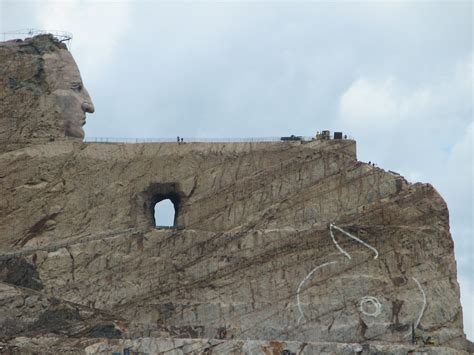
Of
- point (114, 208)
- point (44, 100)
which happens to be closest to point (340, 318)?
point (114, 208)

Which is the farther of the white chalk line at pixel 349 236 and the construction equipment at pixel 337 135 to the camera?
the construction equipment at pixel 337 135

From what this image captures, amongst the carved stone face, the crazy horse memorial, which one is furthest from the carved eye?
the crazy horse memorial

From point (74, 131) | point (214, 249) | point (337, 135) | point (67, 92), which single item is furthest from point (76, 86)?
point (337, 135)

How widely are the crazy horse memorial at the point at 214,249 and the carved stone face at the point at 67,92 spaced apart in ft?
1.06

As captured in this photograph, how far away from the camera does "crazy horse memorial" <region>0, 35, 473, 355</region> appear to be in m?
57.3

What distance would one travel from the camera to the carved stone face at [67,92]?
200 ft

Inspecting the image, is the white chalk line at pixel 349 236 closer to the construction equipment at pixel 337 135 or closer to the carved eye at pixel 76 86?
the construction equipment at pixel 337 135

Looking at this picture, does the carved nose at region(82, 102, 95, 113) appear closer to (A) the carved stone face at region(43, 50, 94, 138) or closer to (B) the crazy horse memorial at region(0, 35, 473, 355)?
(A) the carved stone face at region(43, 50, 94, 138)

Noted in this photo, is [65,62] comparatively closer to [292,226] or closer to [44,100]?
[44,100]

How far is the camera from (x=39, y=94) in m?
60.8

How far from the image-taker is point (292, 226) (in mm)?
58625

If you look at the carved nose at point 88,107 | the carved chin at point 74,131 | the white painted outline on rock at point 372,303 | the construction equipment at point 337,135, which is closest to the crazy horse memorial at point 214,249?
the white painted outline on rock at point 372,303

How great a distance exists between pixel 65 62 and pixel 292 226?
9063 millimetres

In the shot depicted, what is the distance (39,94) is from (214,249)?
737cm
